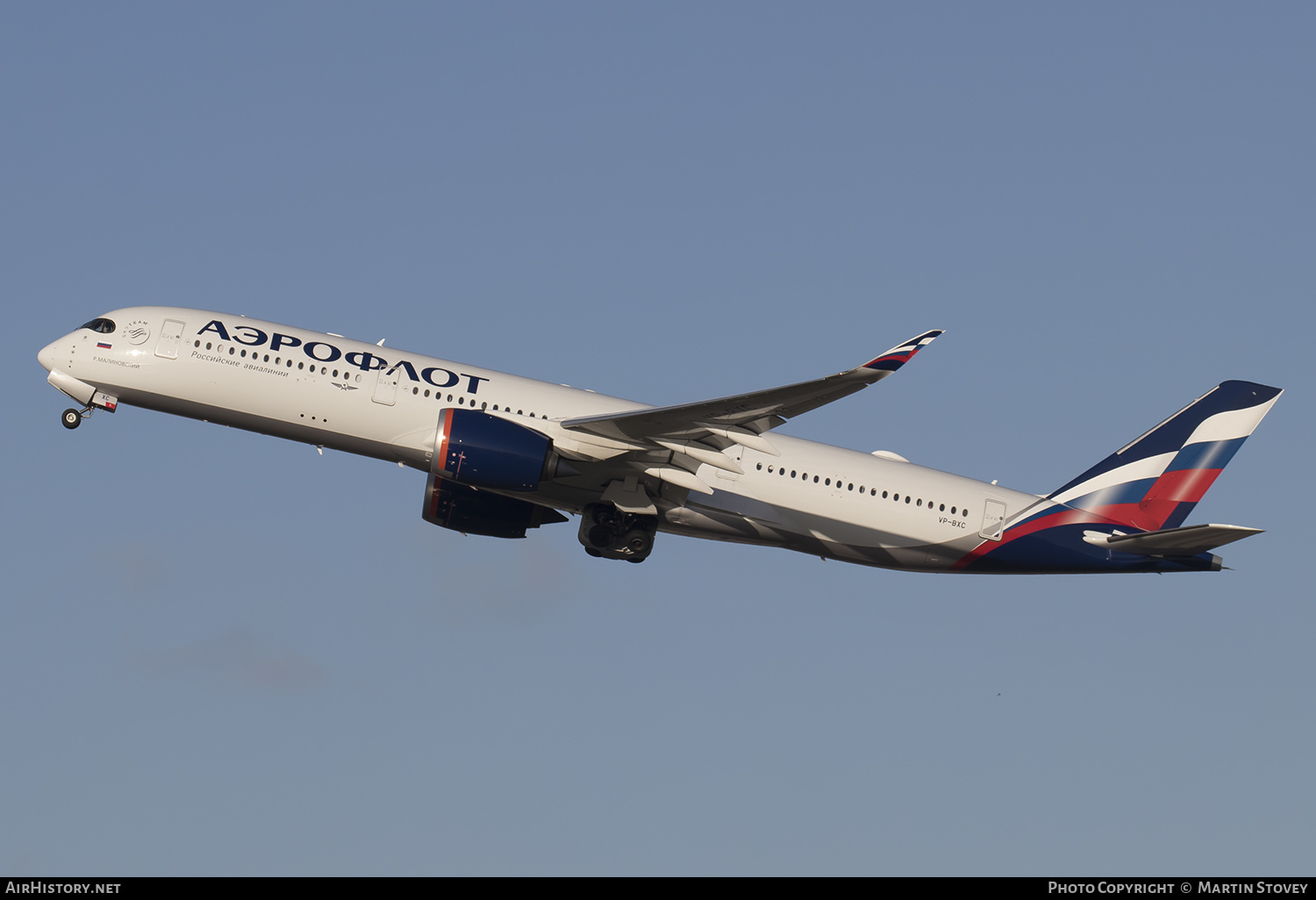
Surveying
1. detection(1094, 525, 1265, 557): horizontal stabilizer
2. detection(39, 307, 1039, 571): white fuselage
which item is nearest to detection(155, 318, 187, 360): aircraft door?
detection(39, 307, 1039, 571): white fuselage

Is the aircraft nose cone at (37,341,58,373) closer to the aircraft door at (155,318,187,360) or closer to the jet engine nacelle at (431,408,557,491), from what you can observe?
the aircraft door at (155,318,187,360)

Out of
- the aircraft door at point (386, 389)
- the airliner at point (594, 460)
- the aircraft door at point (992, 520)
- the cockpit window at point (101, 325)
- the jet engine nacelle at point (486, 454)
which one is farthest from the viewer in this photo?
the aircraft door at point (992, 520)

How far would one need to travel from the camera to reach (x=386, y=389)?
36875mm

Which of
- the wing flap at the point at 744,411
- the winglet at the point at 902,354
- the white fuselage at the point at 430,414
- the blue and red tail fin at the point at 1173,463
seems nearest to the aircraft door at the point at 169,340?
the white fuselage at the point at 430,414

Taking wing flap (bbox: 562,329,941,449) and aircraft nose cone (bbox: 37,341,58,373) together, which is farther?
aircraft nose cone (bbox: 37,341,58,373)

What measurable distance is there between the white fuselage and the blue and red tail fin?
3.84 metres

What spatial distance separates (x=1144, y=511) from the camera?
40750 millimetres

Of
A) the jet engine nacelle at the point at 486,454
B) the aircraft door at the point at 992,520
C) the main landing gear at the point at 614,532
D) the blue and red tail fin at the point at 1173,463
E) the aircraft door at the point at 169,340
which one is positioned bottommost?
the main landing gear at the point at 614,532

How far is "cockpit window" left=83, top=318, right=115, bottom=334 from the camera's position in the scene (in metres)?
38.2

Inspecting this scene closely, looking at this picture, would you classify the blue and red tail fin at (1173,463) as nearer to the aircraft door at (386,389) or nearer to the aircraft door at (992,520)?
the aircraft door at (992,520)

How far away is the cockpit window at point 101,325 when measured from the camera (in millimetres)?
38188

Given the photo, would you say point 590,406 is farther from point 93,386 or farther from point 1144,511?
point 1144,511

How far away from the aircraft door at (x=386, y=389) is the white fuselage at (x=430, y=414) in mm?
23
